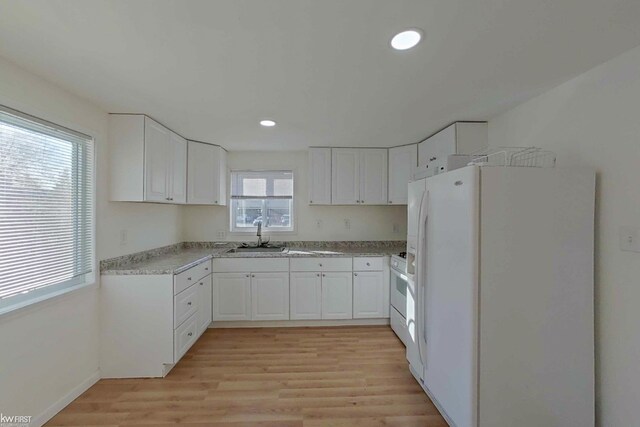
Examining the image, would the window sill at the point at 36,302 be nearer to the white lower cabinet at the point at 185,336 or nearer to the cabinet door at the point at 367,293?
the white lower cabinet at the point at 185,336

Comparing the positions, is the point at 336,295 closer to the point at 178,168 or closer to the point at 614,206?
the point at 178,168

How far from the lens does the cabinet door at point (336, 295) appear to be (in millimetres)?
3244

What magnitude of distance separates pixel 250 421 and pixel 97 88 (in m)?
2.46

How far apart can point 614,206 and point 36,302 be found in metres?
3.42

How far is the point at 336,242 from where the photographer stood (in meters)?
3.86

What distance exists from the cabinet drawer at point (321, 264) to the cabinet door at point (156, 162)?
152 cm

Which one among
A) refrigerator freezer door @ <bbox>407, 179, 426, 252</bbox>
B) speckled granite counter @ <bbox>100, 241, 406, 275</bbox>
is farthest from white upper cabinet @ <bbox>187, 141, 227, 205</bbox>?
refrigerator freezer door @ <bbox>407, 179, 426, 252</bbox>

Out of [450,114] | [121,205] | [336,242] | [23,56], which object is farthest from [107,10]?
[336,242]

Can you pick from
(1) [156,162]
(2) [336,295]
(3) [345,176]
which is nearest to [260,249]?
(2) [336,295]

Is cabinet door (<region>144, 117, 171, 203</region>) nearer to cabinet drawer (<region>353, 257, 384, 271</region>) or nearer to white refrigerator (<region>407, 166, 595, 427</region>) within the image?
cabinet drawer (<region>353, 257, 384, 271</region>)

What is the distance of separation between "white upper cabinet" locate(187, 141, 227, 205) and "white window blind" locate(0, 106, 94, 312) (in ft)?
3.62

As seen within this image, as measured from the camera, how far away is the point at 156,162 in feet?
8.46

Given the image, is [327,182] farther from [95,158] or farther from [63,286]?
[63,286]

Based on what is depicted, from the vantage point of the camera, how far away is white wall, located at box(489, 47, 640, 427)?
1.44m
